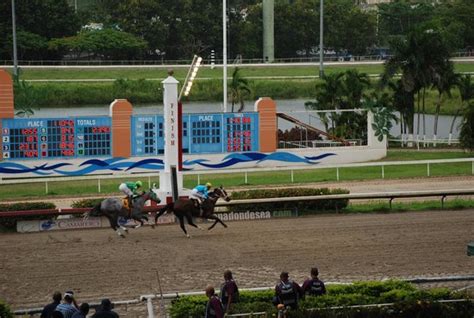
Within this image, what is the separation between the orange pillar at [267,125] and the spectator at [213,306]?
1779 cm

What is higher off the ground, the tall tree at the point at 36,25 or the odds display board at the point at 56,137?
the tall tree at the point at 36,25

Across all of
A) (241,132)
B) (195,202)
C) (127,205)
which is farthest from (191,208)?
(241,132)

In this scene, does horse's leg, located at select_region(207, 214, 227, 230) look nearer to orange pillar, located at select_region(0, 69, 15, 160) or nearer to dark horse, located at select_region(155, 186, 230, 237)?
dark horse, located at select_region(155, 186, 230, 237)

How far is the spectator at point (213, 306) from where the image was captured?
12930 mm

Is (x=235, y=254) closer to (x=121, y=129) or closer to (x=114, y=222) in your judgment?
(x=114, y=222)

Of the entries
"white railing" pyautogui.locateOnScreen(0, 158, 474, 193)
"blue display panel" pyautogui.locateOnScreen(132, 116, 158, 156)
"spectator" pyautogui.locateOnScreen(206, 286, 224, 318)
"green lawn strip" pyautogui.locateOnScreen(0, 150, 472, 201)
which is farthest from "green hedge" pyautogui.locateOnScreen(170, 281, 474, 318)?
"blue display panel" pyautogui.locateOnScreen(132, 116, 158, 156)

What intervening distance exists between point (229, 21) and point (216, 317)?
57658mm

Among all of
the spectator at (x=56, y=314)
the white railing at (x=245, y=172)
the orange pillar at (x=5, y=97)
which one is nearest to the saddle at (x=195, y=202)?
the white railing at (x=245, y=172)

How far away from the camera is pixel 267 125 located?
3070 centimetres

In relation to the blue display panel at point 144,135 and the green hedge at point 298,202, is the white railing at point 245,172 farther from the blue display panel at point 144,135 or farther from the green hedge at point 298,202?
the green hedge at point 298,202

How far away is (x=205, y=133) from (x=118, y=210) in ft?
32.9

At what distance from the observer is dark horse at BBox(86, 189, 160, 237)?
2028cm

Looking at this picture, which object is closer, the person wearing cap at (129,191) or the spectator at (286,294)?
Result: the spectator at (286,294)

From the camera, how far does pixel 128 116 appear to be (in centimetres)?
2947
